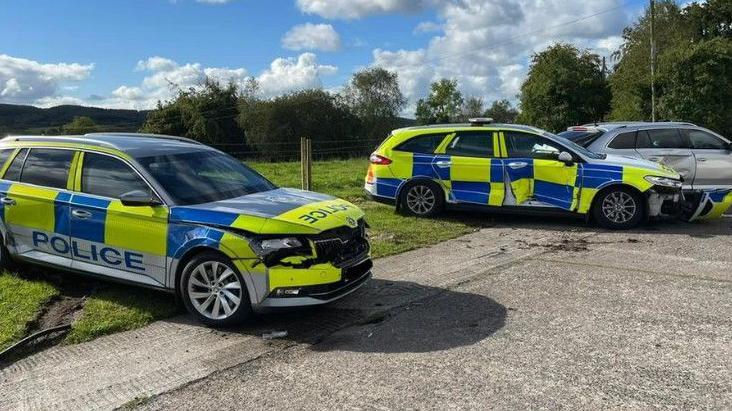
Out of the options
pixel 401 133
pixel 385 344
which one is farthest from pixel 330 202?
pixel 401 133

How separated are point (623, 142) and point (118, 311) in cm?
903

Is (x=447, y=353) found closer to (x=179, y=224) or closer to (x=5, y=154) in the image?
(x=179, y=224)

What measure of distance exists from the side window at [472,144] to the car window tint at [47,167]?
6052mm

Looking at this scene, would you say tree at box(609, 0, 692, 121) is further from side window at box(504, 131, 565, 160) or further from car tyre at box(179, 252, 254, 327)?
car tyre at box(179, 252, 254, 327)

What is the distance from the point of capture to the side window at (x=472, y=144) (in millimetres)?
10039

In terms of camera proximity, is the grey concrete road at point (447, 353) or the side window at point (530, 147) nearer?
the grey concrete road at point (447, 353)

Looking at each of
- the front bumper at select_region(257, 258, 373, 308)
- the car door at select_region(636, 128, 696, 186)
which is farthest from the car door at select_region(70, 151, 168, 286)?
the car door at select_region(636, 128, 696, 186)

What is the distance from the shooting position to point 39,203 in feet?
19.7

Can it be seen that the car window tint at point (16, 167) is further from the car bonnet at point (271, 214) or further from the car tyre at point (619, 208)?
the car tyre at point (619, 208)

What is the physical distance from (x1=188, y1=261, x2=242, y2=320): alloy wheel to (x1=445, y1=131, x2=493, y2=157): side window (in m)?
5.96

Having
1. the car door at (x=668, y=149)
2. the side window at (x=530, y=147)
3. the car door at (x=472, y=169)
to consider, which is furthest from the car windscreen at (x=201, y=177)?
the car door at (x=668, y=149)

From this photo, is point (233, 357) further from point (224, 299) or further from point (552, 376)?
point (552, 376)

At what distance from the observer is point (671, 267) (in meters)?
6.91

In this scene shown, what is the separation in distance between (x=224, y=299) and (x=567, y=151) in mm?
6442
